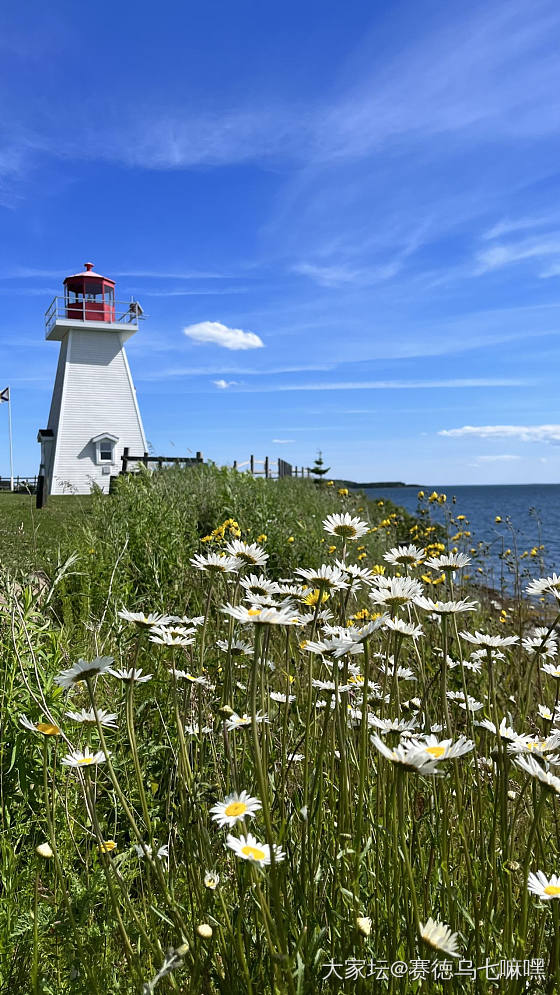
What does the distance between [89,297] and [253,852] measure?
27.6m

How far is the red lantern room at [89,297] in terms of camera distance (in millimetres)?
25812

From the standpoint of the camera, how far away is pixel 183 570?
4.92m

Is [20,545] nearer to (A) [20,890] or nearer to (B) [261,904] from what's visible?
(A) [20,890]

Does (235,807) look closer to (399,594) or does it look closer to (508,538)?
(399,594)

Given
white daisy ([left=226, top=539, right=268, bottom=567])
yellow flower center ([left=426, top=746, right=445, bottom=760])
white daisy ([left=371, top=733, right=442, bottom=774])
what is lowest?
yellow flower center ([left=426, top=746, right=445, bottom=760])

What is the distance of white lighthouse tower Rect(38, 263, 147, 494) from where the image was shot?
2492 centimetres

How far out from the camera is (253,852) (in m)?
1.04

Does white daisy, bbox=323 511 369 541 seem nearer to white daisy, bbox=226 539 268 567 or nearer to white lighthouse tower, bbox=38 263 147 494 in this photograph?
white daisy, bbox=226 539 268 567

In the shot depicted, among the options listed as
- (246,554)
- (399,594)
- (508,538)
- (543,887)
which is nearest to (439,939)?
(543,887)

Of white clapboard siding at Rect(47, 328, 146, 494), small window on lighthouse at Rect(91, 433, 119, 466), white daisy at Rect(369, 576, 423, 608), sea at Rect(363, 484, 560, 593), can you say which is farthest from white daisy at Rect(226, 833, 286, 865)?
small window on lighthouse at Rect(91, 433, 119, 466)

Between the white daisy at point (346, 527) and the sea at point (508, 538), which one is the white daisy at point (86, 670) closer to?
the white daisy at point (346, 527)

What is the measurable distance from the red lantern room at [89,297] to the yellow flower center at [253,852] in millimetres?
26851

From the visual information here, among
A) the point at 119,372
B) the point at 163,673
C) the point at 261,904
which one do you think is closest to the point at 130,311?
the point at 119,372

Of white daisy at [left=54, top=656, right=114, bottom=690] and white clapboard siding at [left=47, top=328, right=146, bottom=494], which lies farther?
white clapboard siding at [left=47, top=328, right=146, bottom=494]
